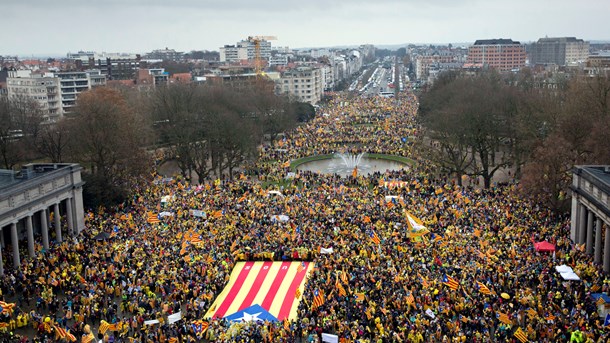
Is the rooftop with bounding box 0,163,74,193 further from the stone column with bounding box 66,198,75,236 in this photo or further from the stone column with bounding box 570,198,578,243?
the stone column with bounding box 570,198,578,243

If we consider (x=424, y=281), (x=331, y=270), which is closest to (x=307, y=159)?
(x=331, y=270)

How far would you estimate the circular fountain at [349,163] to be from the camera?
78.2 meters

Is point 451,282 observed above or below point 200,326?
above

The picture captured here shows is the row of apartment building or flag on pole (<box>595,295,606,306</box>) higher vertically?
the row of apartment building

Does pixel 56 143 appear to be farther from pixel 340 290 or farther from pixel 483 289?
pixel 483 289

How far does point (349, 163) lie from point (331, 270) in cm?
4433

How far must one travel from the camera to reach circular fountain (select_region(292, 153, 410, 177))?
78188 mm

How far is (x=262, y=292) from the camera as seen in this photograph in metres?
38.6

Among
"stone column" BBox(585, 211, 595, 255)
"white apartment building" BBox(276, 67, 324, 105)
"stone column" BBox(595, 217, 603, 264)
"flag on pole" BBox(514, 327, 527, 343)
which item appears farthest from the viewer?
"white apartment building" BBox(276, 67, 324, 105)

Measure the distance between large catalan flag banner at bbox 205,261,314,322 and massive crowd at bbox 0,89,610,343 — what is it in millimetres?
794

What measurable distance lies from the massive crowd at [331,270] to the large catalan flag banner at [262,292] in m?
0.79

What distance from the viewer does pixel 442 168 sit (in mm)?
70188

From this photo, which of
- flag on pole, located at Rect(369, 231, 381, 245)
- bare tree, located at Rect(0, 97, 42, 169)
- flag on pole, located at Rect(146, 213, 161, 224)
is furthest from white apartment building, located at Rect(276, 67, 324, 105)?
flag on pole, located at Rect(369, 231, 381, 245)

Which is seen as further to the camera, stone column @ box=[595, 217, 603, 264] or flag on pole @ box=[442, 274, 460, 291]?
stone column @ box=[595, 217, 603, 264]
